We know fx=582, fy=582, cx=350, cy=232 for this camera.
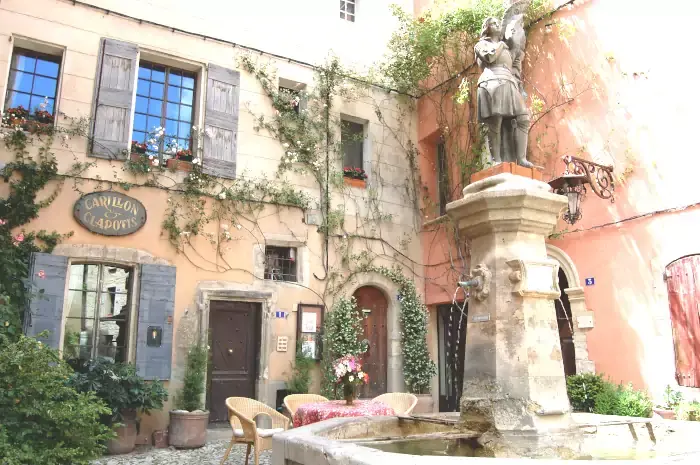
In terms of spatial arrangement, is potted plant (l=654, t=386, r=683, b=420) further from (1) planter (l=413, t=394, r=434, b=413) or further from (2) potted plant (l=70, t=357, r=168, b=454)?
(2) potted plant (l=70, t=357, r=168, b=454)

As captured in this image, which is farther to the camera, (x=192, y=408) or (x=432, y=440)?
(x=192, y=408)

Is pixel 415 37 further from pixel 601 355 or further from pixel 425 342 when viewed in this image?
pixel 601 355

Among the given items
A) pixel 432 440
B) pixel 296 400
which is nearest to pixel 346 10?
pixel 296 400

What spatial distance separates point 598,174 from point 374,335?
4583 millimetres

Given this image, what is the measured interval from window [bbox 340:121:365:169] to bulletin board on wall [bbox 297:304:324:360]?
112 inches

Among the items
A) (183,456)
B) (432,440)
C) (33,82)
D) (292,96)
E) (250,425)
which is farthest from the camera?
(292,96)

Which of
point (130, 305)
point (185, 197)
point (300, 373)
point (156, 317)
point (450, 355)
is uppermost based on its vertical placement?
point (185, 197)

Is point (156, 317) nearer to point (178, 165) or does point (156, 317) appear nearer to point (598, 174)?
point (178, 165)

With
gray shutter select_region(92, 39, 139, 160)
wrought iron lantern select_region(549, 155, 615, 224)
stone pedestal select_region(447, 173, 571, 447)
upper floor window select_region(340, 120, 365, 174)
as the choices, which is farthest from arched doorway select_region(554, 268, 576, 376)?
gray shutter select_region(92, 39, 139, 160)

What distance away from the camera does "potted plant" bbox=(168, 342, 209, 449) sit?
7375mm

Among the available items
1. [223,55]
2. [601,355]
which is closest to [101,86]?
[223,55]

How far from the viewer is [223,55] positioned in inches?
373

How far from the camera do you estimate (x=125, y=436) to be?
276 inches

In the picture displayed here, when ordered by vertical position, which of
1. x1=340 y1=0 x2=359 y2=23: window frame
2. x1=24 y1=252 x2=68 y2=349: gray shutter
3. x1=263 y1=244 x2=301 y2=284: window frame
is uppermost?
x1=340 y1=0 x2=359 y2=23: window frame
